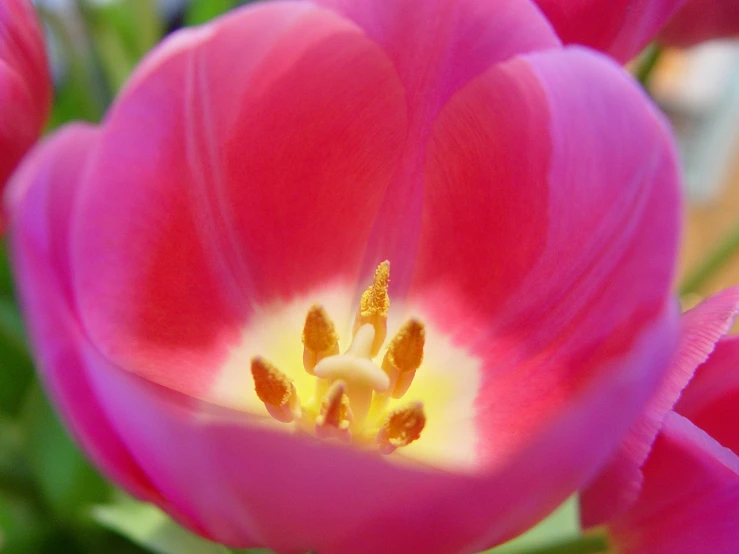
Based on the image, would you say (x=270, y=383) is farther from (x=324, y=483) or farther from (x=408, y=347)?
(x=324, y=483)

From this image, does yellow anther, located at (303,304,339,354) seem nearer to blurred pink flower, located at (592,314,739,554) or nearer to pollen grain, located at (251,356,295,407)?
pollen grain, located at (251,356,295,407)

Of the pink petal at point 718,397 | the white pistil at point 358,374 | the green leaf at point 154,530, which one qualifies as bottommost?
the green leaf at point 154,530

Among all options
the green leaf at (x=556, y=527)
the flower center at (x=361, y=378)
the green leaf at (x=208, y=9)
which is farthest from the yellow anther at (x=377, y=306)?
the green leaf at (x=208, y=9)

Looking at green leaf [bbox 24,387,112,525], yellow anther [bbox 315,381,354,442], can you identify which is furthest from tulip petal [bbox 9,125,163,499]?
green leaf [bbox 24,387,112,525]

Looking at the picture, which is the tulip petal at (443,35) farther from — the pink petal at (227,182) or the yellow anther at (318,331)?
the yellow anther at (318,331)

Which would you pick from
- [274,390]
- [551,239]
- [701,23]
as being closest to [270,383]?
[274,390]
